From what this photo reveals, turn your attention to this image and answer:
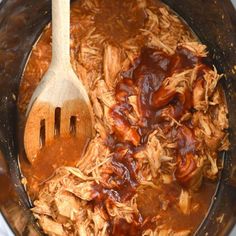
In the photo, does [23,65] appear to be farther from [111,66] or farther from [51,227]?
[51,227]

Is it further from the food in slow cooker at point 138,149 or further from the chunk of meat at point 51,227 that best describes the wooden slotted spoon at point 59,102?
the chunk of meat at point 51,227

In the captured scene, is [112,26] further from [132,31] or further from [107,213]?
[107,213]

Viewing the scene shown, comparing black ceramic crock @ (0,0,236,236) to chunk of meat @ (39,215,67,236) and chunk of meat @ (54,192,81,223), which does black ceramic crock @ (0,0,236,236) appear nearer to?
chunk of meat @ (39,215,67,236)

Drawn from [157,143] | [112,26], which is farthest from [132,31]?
[157,143]

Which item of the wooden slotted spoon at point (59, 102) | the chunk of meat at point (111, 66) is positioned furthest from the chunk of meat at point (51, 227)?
the chunk of meat at point (111, 66)

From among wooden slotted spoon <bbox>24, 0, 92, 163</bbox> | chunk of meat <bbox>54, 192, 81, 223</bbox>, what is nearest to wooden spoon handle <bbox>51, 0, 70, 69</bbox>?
wooden slotted spoon <bbox>24, 0, 92, 163</bbox>

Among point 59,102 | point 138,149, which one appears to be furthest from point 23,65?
point 138,149
